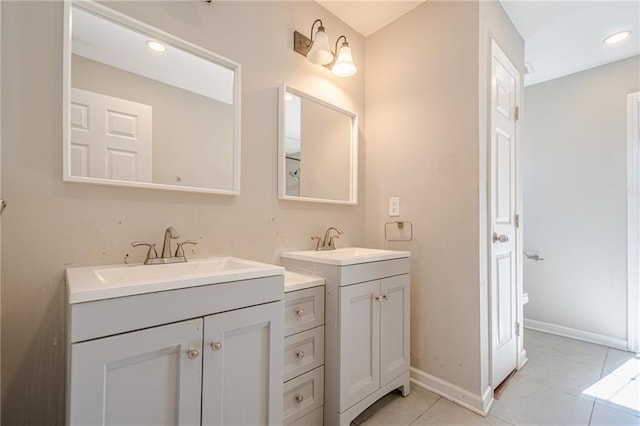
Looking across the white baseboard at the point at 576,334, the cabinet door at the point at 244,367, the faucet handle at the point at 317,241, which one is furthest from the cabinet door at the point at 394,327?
the white baseboard at the point at 576,334

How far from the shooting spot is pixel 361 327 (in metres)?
1.43

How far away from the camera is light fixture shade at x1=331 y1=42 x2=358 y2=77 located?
178 centimetres

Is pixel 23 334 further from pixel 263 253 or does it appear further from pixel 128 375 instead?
pixel 263 253

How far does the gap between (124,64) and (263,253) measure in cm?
105

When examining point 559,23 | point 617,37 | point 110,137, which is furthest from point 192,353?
point 617,37

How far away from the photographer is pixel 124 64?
3.89ft

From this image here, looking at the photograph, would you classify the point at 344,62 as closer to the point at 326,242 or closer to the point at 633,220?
the point at 326,242

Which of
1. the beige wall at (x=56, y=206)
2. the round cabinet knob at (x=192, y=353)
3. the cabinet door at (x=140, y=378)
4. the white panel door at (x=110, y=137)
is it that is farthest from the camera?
the white panel door at (x=110, y=137)

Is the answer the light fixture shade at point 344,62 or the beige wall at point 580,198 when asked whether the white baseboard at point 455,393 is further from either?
the light fixture shade at point 344,62

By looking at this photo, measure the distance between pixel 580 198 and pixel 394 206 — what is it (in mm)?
1866

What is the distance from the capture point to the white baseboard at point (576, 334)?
233 centimetres

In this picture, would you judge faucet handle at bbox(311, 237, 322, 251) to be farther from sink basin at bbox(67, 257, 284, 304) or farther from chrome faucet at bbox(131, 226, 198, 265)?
chrome faucet at bbox(131, 226, 198, 265)

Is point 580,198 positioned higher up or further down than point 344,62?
further down

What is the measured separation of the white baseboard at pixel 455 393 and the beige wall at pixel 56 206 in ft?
4.04
